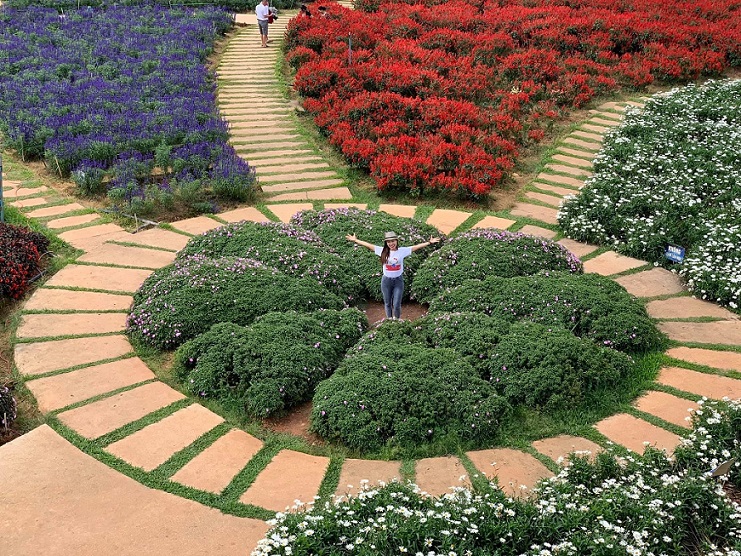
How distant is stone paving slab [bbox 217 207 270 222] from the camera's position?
26.4ft

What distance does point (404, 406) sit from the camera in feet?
15.4

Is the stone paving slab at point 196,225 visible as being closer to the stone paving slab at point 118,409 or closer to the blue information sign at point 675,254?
the stone paving slab at point 118,409

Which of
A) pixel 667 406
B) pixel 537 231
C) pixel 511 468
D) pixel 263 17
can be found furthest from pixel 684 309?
pixel 263 17

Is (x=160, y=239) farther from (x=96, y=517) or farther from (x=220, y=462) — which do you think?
(x=96, y=517)

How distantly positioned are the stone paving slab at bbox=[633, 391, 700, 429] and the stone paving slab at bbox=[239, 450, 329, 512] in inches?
88.2

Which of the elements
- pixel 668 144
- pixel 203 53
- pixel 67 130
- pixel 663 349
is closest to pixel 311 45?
pixel 203 53

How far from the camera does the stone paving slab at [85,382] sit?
4.96m

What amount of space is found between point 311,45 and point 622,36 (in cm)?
569

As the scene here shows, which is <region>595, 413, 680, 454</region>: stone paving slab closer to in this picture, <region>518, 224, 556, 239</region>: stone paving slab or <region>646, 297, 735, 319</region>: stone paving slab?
<region>646, 297, 735, 319</region>: stone paving slab

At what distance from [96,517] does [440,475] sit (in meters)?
1.93

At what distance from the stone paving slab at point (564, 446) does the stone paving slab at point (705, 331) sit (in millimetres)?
1758

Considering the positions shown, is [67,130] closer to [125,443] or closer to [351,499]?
[125,443]

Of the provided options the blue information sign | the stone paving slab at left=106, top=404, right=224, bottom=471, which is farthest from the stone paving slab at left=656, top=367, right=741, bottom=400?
the stone paving slab at left=106, top=404, right=224, bottom=471

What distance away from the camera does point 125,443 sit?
454 cm
